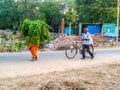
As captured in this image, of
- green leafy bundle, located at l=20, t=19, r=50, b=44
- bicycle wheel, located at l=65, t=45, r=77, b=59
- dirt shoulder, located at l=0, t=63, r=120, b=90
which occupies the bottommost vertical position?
dirt shoulder, located at l=0, t=63, r=120, b=90

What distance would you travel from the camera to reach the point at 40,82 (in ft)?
37.1

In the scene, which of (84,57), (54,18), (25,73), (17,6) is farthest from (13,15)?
(25,73)

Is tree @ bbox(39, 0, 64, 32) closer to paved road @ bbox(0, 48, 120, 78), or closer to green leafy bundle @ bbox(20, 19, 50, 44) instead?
paved road @ bbox(0, 48, 120, 78)

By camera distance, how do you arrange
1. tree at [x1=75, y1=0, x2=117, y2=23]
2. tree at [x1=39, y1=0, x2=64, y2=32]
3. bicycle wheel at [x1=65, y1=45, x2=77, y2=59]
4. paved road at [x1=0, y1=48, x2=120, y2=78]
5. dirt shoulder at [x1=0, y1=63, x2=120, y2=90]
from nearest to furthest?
dirt shoulder at [x1=0, y1=63, x2=120, y2=90] < paved road at [x1=0, y1=48, x2=120, y2=78] < bicycle wheel at [x1=65, y1=45, x2=77, y2=59] < tree at [x1=75, y1=0, x2=117, y2=23] < tree at [x1=39, y1=0, x2=64, y2=32]

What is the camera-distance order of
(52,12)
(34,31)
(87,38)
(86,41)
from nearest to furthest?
1. (34,31)
2. (87,38)
3. (86,41)
4. (52,12)

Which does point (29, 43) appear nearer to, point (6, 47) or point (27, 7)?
point (6, 47)

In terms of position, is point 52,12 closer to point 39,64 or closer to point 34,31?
point 34,31

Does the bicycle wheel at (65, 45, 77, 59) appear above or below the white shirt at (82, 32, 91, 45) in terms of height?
below

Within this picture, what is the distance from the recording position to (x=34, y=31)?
16.4 m

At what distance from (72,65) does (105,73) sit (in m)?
2.46

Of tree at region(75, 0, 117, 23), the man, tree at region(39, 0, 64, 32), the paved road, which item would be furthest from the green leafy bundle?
tree at region(39, 0, 64, 32)

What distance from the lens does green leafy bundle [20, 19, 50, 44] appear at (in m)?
16.4

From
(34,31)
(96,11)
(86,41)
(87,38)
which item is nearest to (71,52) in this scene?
(86,41)

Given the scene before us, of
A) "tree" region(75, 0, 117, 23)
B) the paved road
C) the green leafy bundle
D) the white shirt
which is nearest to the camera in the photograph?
the paved road
